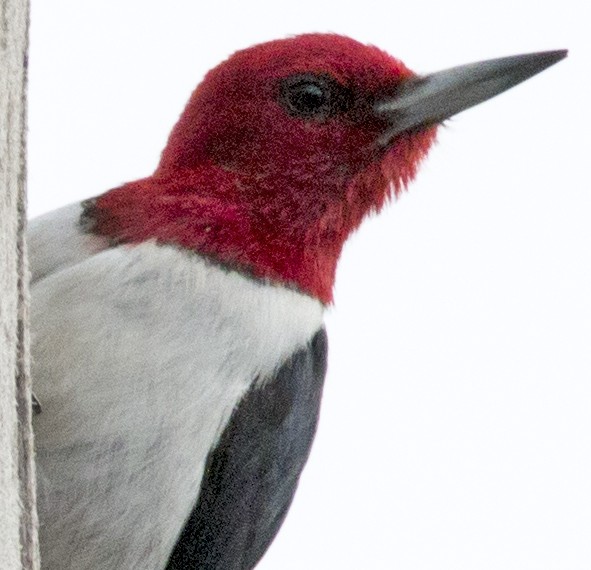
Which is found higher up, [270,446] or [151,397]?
[151,397]

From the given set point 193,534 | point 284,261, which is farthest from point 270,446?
point 284,261

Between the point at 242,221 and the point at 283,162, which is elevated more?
the point at 283,162

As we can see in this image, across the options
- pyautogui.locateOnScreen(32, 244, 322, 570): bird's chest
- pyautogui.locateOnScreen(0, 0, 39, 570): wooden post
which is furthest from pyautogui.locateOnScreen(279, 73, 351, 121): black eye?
pyautogui.locateOnScreen(0, 0, 39, 570): wooden post

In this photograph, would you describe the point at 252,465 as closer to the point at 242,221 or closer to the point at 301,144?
the point at 242,221

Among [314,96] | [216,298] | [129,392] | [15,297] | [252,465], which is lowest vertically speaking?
[252,465]

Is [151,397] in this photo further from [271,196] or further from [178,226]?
[271,196]

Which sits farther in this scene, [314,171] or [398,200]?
[398,200]

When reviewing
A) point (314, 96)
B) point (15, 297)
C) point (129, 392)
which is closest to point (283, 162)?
point (314, 96)
